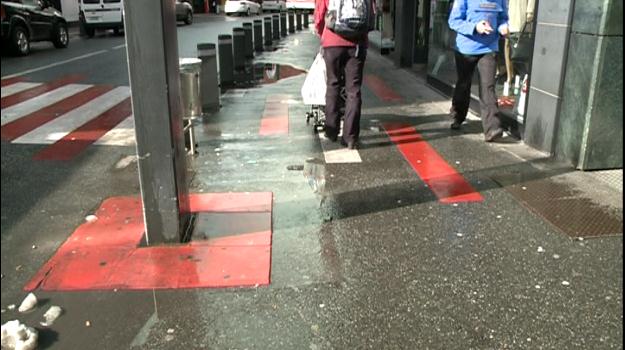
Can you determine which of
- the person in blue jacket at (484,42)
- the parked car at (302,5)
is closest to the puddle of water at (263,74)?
the person in blue jacket at (484,42)

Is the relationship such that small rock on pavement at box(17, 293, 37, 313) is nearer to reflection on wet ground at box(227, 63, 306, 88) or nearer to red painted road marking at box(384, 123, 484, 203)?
red painted road marking at box(384, 123, 484, 203)

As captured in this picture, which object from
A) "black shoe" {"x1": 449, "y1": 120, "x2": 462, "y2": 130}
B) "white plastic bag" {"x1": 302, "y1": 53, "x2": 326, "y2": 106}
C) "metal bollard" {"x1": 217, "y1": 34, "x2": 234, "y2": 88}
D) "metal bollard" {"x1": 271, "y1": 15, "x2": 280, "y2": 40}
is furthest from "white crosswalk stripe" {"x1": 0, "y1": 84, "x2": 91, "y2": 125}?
"metal bollard" {"x1": 271, "y1": 15, "x2": 280, "y2": 40}

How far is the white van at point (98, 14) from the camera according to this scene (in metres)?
23.2

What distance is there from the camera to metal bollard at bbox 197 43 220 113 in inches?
327

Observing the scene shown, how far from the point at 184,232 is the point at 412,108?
5.29 metres

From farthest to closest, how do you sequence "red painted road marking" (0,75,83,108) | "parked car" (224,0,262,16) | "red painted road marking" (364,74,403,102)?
"parked car" (224,0,262,16), "red painted road marking" (364,74,403,102), "red painted road marking" (0,75,83,108)

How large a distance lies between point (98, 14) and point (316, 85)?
19.5 m

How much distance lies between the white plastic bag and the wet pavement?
745 millimetres

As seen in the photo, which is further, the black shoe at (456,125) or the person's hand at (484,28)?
the black shoe at (456,125)

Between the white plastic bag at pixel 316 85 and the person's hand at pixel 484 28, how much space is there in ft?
5.59

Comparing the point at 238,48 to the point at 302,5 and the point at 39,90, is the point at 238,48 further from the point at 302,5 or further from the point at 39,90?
the point at 302,5

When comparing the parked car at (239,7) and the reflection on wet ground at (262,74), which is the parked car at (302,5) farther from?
the reflection on wet ground at (262,74)

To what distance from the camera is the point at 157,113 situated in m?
3.83

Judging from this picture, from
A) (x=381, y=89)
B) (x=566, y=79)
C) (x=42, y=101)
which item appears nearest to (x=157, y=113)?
(x=566, y=79)
